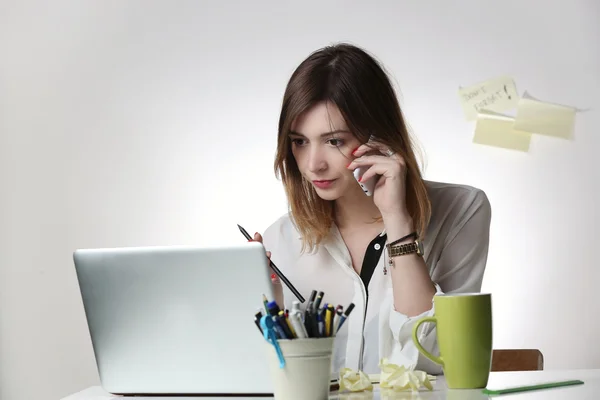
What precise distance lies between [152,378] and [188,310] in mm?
125

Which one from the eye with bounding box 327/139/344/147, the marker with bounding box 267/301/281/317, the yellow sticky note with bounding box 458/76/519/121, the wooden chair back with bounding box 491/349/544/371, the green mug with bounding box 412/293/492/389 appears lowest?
the wooden chair back with bounding box 491/349/544/371

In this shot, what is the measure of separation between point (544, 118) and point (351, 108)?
1.09m

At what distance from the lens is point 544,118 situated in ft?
8.13

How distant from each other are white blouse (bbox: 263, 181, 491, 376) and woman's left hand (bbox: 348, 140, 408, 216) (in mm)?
171

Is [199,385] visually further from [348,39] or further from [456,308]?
[348,39]

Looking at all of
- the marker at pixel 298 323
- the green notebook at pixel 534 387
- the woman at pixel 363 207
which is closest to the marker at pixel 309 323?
the marker at pixel 298 323

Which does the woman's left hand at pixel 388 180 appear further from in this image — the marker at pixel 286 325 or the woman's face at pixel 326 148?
the marker at pixel 286 325

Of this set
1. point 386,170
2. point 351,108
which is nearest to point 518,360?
point 386,170

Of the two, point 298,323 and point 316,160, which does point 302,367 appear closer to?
point 298,323

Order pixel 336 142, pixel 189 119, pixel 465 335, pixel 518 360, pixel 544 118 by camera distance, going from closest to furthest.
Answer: pixel 465 335 → pixel 336 142 → pixel 518 360 → pixel 544 118 → pixel 189 119

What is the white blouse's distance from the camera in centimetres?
161

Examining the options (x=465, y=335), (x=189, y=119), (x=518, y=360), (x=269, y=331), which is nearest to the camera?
(x=269, y=331)

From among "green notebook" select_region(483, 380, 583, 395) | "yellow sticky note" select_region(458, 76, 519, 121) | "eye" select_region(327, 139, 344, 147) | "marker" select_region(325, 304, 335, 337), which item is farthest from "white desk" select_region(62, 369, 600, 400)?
"yellow sticky note" select_region(458, 76, 519, 121)

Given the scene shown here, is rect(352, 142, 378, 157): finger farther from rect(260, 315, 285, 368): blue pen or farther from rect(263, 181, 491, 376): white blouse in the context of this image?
rect(260, 315, 285, 368): blue pen
